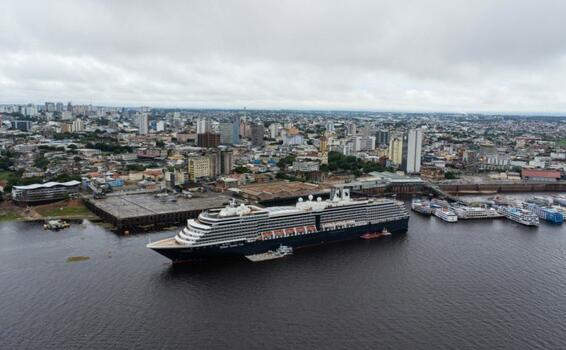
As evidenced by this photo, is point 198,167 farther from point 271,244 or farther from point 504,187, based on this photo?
point 504,187

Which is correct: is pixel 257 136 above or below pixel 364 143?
above

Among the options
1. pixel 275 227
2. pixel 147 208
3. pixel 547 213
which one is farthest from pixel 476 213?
pixel 147 208

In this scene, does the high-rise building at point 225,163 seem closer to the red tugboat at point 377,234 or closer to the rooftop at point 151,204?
the rooftop at point 151,204

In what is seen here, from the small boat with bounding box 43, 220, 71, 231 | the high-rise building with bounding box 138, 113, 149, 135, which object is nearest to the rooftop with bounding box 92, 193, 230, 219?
the small boat with bounding box 43, 220, 71, 231

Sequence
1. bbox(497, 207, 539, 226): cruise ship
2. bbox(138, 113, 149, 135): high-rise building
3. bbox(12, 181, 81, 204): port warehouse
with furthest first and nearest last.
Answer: bbox(138, 113, 149, 135): high-rise building
bbox(12, 181, 81, 204): port warehouse
bbox(497, 207, 539, 226): cruise ship

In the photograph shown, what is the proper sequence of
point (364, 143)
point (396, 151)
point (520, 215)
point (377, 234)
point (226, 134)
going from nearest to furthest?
point (377, 234), point (520, 215), point (396, 151), point (364, 143), point (226, 134)

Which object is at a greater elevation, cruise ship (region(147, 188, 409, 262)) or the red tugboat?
cruise ship (region(147, 188, 409, 262))

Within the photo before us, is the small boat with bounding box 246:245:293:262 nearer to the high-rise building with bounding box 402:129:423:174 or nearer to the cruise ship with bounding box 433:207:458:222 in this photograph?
the cruise ship with bounding box 433:207:458:222
